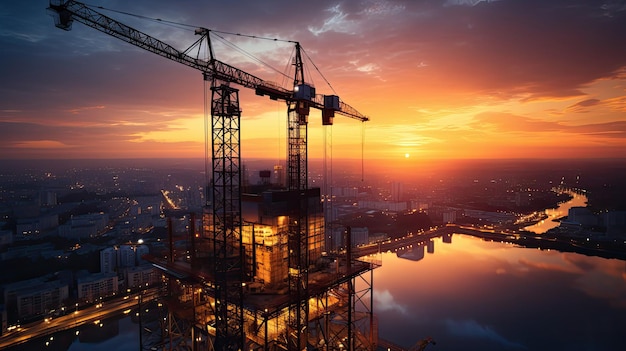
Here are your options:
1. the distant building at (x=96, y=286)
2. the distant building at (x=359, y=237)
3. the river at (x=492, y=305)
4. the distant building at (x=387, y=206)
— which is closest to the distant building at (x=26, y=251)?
the distant building at (x=96, y=286)

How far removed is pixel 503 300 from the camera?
118 ft

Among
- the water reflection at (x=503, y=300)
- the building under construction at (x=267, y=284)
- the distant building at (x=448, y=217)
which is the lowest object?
the water reflection at (x=503, y=300)

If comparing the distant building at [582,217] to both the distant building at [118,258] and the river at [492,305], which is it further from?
the distant building at [118,258]

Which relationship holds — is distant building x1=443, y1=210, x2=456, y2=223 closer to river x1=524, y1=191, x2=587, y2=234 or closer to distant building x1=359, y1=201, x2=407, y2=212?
distant building x1=359, y1=201, x2=407, y2=212

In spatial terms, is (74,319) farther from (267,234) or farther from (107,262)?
(267,234)

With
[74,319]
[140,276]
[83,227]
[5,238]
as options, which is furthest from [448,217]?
[5,238]

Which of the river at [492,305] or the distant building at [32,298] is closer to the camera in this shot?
the river at [492,305]

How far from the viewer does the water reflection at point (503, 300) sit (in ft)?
92.1

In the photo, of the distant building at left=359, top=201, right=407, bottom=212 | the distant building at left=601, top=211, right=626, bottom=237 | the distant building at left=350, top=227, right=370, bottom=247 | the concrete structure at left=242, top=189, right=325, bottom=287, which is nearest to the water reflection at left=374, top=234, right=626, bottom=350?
the distant building at left=350, top=227, right=370, bottom=247

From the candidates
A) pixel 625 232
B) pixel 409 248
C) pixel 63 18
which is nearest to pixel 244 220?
pixel 63 18

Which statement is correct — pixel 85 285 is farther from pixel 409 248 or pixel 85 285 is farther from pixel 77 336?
pixel 409 248

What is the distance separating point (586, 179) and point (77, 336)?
184478mm

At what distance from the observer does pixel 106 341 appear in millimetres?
26906

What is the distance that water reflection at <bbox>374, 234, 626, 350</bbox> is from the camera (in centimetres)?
2806
